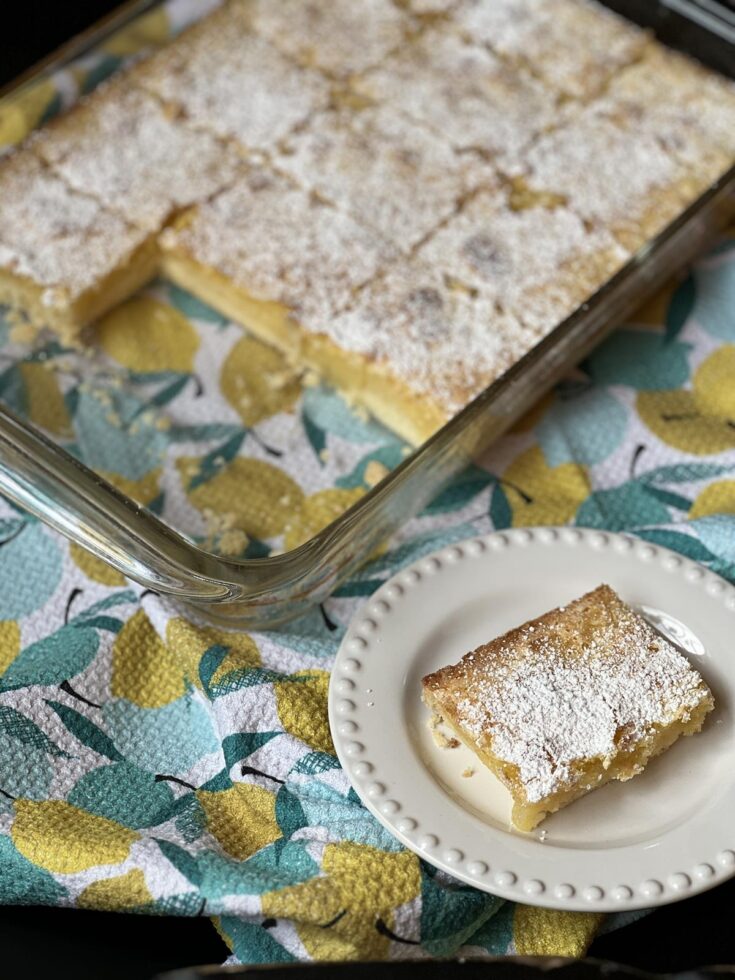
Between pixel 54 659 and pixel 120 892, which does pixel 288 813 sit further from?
pixel 54 659

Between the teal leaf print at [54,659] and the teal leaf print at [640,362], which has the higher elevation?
the teal leaf print at [640,362]

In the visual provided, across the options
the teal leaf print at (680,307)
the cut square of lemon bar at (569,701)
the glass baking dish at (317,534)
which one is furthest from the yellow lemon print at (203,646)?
the teal leaf print at (680,307)

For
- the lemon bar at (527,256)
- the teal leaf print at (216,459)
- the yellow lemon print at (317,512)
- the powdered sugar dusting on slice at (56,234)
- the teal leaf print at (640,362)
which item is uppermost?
the lemon bar at (527,256)

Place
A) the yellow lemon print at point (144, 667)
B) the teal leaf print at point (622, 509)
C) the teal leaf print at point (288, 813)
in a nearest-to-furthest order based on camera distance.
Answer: the teal leaf print at point (288, 813)
the yellow lemon print at point (144, 667)
the teal leaf print at point (622, 509)

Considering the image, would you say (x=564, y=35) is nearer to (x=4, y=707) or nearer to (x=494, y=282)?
(x=494, y=282)

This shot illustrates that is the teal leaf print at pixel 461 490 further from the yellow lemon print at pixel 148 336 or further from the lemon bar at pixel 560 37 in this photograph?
the lemon bar at pixel 560 37

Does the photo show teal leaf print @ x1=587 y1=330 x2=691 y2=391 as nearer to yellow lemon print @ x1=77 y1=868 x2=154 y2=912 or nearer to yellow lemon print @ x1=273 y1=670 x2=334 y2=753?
yellow lemon print @ x1=273 y1=670 x2=334 y2=753

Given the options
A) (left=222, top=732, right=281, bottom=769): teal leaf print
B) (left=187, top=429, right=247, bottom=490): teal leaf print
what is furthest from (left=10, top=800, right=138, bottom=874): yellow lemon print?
(left=187, top=429, right=247, bottom=490): teal leaf print
